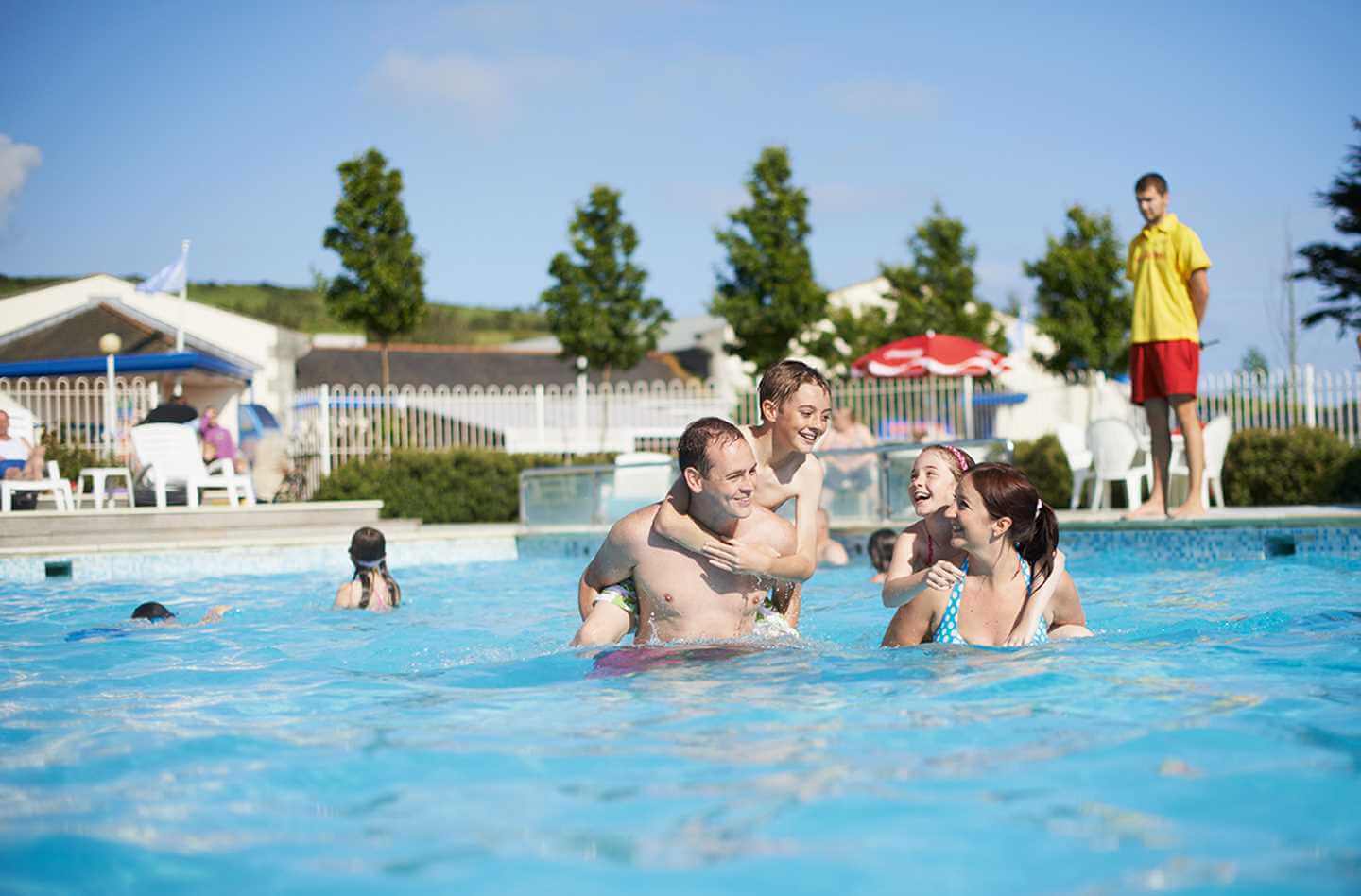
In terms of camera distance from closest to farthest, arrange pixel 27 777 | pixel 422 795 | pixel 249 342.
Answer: pixel 422 795 → pixel 27 777 → pixel 249 342

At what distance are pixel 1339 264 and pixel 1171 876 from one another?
111 ft

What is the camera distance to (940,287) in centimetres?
3222

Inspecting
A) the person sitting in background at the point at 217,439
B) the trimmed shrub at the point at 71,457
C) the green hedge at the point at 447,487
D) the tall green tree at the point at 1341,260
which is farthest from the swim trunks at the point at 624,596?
the tall green tree at the point at 1341,260

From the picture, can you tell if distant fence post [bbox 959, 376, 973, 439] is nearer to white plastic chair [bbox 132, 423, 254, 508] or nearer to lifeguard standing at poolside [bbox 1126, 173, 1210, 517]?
lifeguard standing at poolside [bbox 1126, 173, 1210, 517]

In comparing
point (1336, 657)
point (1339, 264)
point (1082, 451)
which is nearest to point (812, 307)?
point (1082, 451)

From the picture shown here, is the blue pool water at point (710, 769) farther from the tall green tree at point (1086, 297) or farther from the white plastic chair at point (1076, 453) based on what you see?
the tall green tree at point (1086, 297)

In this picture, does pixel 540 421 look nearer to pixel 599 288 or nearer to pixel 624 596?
pixel 599 288

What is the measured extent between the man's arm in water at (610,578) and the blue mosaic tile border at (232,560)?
24.2ft

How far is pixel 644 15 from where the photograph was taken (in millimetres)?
19141

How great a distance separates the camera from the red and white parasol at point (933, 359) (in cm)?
1916

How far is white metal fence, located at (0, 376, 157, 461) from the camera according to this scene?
63.4 ft

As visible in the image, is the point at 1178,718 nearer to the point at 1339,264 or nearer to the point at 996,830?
the point at 996,830

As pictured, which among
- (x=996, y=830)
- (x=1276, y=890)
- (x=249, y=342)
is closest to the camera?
(x=1276, y=890)

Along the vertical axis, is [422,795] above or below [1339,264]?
below
